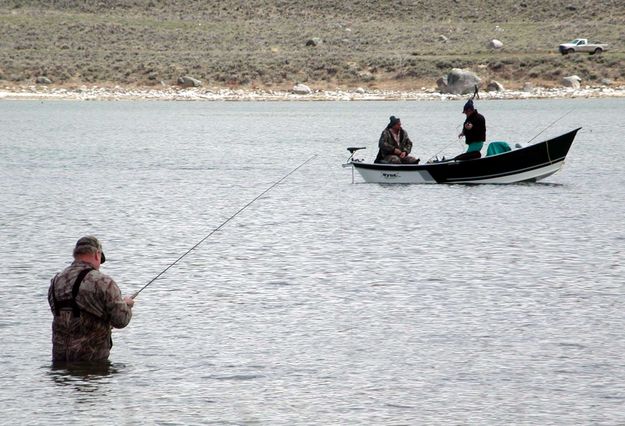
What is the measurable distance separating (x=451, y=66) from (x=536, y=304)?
7477 centimetres

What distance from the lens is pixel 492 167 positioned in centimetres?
2827

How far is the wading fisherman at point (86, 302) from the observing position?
34.2ft

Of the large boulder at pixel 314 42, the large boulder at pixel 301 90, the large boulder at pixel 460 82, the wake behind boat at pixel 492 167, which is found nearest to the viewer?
the wake behind boat at pixel 492 167

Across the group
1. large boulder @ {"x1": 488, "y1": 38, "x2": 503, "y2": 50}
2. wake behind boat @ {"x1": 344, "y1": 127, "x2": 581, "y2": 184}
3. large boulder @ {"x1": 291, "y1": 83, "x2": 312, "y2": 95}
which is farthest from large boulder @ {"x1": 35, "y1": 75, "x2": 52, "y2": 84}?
wake behind boat @ {"x1": 344, "y1": 127, "x2": 581, "y2": 184}

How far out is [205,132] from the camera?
5753 centimetres

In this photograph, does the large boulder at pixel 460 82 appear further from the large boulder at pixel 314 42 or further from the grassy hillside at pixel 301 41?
the large boulder at pixel 314 42

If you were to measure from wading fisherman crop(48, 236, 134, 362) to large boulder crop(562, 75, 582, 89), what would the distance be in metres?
73.2

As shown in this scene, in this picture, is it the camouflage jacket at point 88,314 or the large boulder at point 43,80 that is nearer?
the camouflage jacket at point 88,314

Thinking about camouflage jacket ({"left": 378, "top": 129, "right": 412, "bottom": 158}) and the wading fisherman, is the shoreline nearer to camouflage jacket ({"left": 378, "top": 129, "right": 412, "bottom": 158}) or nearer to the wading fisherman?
camouflage jacket ({"left": 378, "top": 129, "right": 412, "bottom": 158})

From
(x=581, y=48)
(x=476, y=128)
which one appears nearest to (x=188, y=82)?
(x=581, y=48)

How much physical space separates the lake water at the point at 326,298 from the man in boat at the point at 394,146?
0.79 metres

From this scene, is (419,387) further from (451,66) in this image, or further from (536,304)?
(451,66)

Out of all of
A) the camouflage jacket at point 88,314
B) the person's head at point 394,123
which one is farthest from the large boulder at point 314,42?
the camouflage jacket at point 88,314

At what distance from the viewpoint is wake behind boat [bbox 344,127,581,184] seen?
27938 mm
